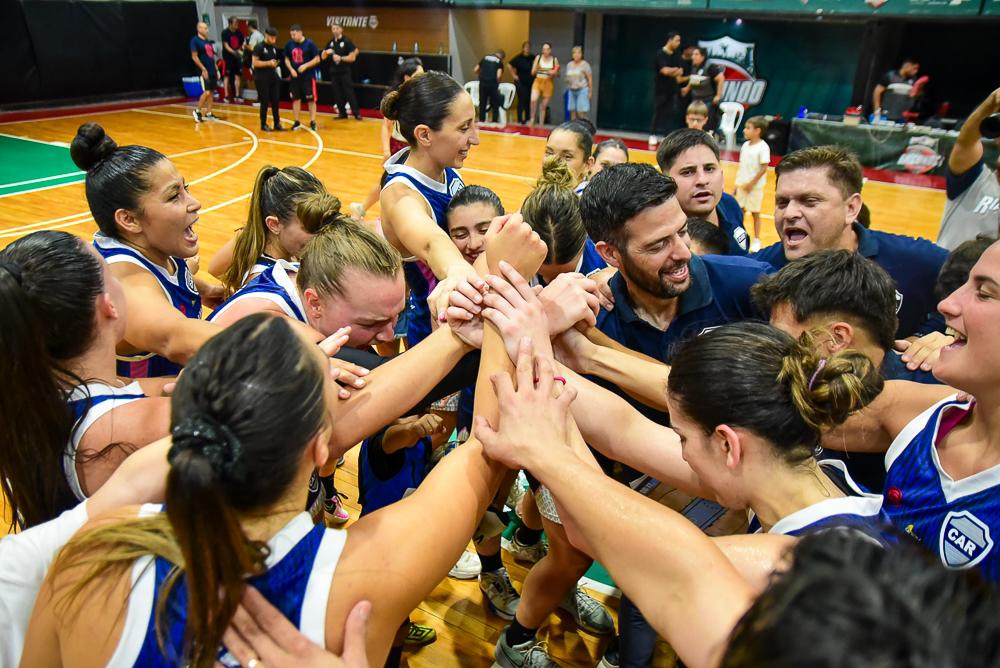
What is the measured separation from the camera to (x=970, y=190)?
4074 millimetres

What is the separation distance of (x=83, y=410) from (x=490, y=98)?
14.7 m

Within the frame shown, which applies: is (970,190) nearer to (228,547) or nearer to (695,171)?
(695,171)

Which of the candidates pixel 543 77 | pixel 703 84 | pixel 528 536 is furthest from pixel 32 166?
pixel 703 84

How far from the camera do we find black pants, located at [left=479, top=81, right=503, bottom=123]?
14.9 meters

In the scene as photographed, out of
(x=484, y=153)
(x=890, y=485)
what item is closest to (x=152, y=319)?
(x=890, y=485)

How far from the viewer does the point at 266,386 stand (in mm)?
1126

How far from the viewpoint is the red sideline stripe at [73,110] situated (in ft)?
46.8

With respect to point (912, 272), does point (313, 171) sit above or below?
below

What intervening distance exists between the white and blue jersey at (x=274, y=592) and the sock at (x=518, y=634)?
4.84 ft

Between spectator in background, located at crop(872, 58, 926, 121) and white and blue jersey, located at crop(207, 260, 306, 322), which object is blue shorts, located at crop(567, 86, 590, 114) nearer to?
spectator in background, located at crop(872, 58, 926, 121)

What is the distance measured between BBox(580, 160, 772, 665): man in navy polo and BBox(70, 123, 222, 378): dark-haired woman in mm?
1621

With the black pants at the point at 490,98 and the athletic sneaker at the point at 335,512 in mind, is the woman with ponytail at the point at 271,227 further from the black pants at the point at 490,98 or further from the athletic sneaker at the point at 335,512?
the black pants at the point at 490,98

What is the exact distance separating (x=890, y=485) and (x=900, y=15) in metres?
12.4

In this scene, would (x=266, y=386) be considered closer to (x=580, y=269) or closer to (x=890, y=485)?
(x=890, y=485)
